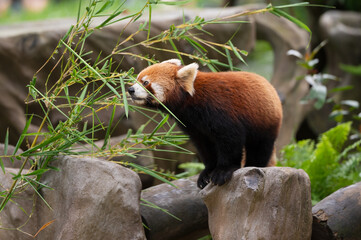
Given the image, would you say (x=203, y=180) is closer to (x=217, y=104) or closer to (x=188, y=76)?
(x=217, y=104)

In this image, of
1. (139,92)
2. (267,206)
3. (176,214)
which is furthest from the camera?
(176,214)

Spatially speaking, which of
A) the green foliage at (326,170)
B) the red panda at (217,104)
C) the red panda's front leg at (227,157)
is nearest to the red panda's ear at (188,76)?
the red panda at (217,104)

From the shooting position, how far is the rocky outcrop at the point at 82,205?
1.92m

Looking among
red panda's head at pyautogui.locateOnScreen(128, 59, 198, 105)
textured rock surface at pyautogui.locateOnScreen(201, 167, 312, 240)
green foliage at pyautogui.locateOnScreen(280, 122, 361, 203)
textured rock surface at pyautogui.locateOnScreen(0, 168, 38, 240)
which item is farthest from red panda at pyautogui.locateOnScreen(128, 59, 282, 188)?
green foliage at pyautogui.locateOnScreen(280, 122, 361, 203)

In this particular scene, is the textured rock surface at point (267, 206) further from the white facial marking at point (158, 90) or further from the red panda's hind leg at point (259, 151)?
the white facial marking at point (158, 90)

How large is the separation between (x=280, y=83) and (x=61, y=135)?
9.08 ft

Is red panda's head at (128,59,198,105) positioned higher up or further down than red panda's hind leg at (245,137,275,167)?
higher up

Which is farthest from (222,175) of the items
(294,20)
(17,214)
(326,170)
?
(326,170)

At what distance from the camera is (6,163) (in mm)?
2375

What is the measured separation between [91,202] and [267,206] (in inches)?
29.1

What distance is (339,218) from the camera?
7.01 ft

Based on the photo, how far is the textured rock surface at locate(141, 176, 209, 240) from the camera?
227 centimetres

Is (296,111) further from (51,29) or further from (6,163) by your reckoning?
(6,163)

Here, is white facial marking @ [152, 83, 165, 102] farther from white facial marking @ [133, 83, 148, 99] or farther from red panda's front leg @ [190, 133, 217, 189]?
red panda's front leg @ [190, 133, 217, 189]
